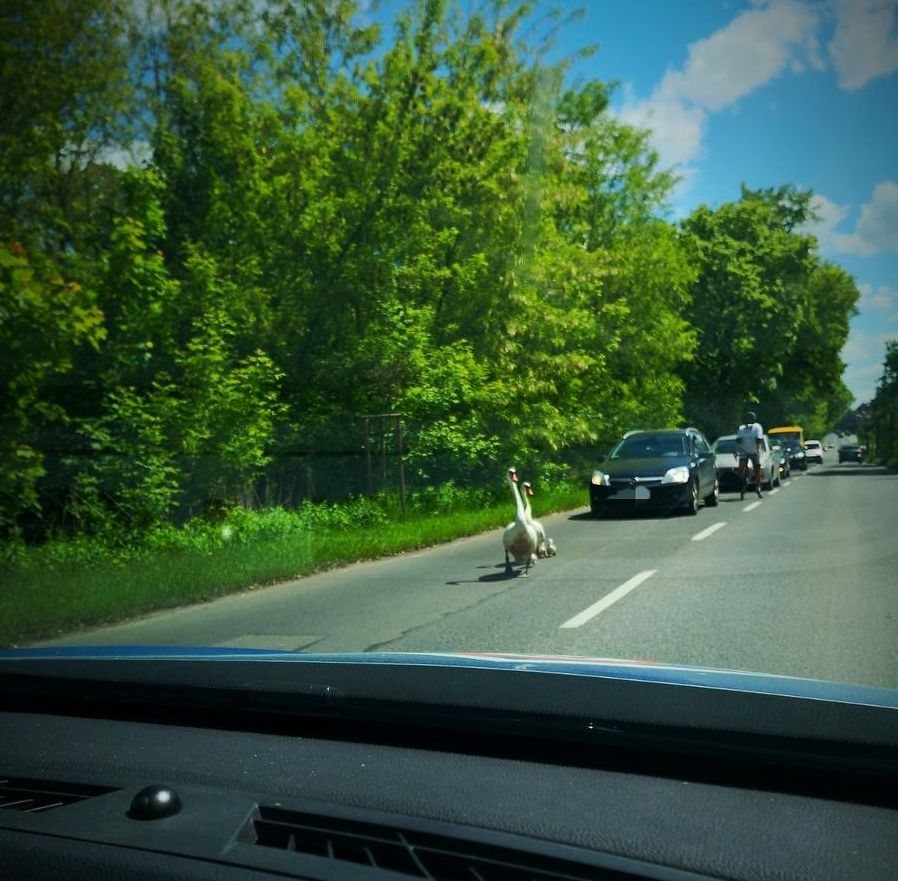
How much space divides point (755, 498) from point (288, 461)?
11604 millimetres

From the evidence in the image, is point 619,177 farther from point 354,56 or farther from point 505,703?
point 505,703

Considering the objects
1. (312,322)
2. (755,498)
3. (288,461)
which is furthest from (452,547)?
(755,498)

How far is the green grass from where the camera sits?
835 cm

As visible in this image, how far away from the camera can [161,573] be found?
1035cm

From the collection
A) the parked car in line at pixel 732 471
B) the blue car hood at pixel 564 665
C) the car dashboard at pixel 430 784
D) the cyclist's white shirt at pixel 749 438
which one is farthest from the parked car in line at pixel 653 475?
the car dashboard at pixel 430 784

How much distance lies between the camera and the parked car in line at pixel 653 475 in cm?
1814

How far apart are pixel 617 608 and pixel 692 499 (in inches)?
422

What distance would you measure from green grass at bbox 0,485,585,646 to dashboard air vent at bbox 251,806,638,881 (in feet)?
20.8

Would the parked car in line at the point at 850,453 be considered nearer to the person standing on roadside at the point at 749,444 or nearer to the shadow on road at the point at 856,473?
the shadow on road at the point at 856,473

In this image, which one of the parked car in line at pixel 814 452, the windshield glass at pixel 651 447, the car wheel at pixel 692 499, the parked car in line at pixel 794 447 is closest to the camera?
the car wheel at pixel 692 499

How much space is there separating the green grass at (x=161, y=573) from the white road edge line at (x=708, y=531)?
385 cm

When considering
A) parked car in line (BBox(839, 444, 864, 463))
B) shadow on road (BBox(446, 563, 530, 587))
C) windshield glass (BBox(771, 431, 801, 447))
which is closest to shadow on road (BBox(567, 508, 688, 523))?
shadow on road (BBox(446, 563, 530, 587))

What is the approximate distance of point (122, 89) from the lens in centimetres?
1953

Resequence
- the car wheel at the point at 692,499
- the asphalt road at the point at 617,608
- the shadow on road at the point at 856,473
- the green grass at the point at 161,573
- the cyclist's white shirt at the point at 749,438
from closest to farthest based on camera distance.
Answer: the asphalt road at the point at 617,608 → the green grass at the point at 161,573 → the car wheel at the point at 692,499 → the cyclist's white shirt at the point at 749,438 → the shadow on road at the point at 856,473
